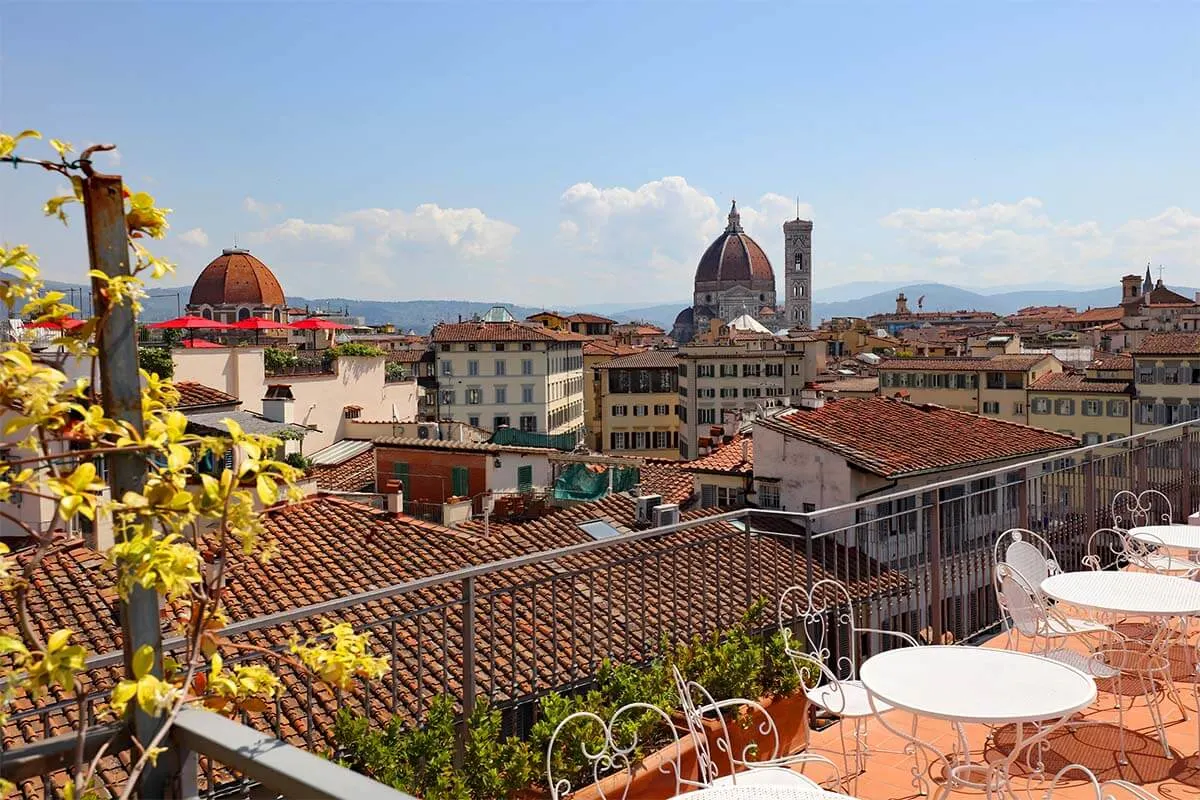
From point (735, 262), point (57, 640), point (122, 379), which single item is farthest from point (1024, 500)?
point (735, 262)

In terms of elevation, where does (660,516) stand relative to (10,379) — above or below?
below

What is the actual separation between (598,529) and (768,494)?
8.00 m

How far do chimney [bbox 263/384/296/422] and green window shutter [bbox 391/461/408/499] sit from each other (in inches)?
426

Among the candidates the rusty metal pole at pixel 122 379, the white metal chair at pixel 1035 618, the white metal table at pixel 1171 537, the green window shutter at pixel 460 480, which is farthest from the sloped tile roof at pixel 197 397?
the rusty metal pole at pixel 122 379

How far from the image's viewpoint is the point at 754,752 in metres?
5.15

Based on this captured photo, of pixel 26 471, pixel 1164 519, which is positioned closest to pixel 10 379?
pixel 26 471

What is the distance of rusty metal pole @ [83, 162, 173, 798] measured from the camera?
7.19 feet

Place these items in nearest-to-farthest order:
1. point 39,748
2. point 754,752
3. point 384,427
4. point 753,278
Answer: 1. point 39,748
2. point 754,752
3. point 384,427
4. point 753,278

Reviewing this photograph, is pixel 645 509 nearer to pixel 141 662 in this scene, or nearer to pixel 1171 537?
pixel 1171 537

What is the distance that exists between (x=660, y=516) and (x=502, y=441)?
123 ft

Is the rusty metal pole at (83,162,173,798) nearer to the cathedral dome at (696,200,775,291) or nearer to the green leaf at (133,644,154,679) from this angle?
the green leaf at (133,644,154,679)

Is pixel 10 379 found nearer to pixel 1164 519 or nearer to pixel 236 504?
pixel 236 504

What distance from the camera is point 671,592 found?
10.9 m

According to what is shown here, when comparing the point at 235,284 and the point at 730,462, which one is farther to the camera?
the point at 235,284
